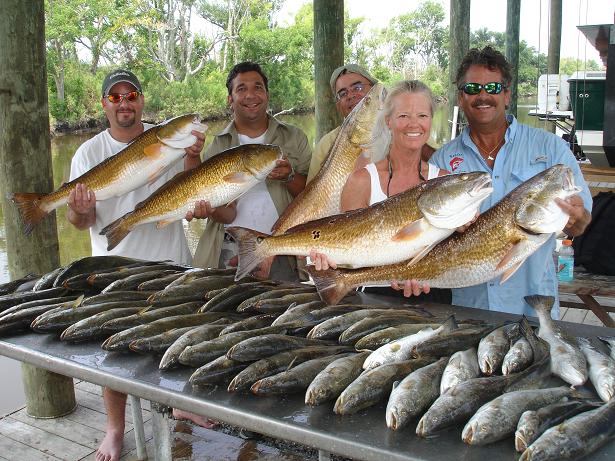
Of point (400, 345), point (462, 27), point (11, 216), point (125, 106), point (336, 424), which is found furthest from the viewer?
point (462, 27)

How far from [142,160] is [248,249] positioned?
1.05m

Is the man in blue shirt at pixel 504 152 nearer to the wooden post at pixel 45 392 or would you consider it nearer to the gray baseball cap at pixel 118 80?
the gray baseball cap at pixel 118 80

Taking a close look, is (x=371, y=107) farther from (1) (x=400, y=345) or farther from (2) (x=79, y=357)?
(2) (x=79, y=357)

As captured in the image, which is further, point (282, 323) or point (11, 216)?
point (11, 216)

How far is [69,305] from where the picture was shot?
10.5ft

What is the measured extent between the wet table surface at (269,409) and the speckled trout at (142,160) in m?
1.12

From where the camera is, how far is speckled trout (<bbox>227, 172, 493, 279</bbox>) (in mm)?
2760

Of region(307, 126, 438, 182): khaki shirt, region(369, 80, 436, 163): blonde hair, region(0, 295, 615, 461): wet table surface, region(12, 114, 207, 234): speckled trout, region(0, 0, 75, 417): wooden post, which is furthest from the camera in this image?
region(0, 0, 75, 417): wooden post

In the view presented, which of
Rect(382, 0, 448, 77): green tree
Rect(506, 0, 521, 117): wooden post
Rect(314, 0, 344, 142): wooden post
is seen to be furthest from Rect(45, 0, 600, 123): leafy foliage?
Rect(314, 0, 344, 142): wooden post

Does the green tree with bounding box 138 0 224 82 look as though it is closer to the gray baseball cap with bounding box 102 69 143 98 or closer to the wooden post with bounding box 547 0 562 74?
the wooden post with bounding box 547 0 562 74

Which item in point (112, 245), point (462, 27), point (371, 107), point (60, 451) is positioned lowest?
point (60, 451)

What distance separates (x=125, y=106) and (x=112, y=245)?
0.96 m

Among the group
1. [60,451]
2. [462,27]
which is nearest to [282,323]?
[60,451]

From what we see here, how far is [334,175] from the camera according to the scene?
3492 mm
